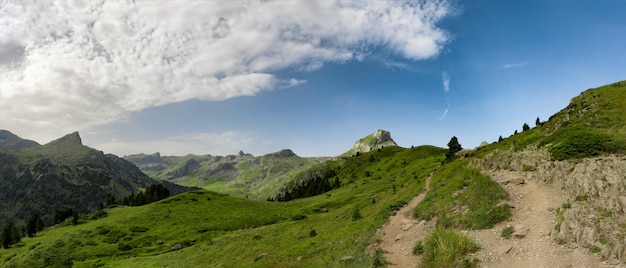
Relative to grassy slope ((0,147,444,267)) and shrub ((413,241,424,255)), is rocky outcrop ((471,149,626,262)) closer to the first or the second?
shrub ((413,241,424,255))

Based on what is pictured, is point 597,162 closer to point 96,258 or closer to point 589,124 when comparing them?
point 589,124

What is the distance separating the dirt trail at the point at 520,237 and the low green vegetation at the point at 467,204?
0.83 meters

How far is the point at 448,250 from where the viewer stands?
21.2 metres

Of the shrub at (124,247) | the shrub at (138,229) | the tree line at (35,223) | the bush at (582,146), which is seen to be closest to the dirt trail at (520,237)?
the bush at (582,146)

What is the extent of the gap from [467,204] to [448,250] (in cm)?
860

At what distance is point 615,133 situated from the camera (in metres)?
31.5

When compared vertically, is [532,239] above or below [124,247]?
above

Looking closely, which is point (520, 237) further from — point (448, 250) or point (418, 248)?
point (418, 248)

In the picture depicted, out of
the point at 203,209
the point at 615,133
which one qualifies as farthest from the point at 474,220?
the point at 203,209

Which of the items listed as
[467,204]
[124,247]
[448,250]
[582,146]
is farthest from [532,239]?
[124,247]

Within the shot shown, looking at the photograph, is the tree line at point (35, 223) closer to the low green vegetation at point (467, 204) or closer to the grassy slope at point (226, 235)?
the grassy slope at point (226, 235)

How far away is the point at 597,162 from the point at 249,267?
1357 inches

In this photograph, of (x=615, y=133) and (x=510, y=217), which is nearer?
(x=510, y=217)

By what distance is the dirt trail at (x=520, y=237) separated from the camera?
1852 centimetres
